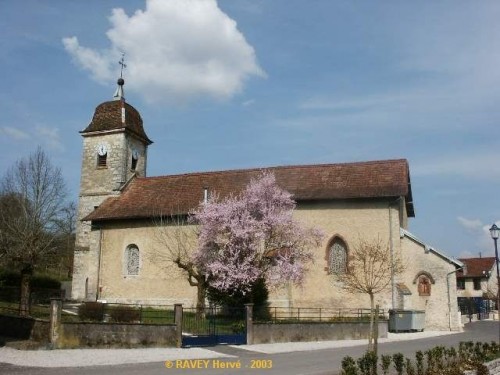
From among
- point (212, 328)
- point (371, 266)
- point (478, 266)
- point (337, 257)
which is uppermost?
point (478, 266)

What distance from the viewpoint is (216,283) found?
973 inches

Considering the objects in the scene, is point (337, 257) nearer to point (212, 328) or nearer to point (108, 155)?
point (212, 328)

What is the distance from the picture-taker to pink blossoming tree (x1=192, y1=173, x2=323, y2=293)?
25.0 m

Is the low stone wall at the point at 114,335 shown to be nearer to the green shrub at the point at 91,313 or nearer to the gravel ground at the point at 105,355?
the gravel ground at the point at 105,355

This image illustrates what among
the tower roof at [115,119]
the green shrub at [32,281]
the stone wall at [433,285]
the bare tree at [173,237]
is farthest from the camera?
the tower roof at [115,119]

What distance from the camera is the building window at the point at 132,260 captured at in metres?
32.9

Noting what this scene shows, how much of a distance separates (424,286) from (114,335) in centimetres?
1819

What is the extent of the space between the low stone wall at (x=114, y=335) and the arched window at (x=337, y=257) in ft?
41.4

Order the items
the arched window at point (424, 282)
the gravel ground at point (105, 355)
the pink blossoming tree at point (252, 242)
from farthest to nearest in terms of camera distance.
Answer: the arched window at point (424, 282) → the pink blossoming tree at point (252, 242) → the gravel ground at point (105, 355)

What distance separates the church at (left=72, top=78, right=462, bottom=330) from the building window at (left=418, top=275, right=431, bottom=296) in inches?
2.1

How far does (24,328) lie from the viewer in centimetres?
1834

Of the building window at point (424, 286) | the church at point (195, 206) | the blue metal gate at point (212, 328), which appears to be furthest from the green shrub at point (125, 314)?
the building window at point (424, 286)

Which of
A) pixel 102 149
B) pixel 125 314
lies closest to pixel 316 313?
pixel 125 314

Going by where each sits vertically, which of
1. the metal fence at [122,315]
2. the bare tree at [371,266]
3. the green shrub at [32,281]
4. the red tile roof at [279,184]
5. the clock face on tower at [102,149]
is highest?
the clock face on tower at [102,149]
